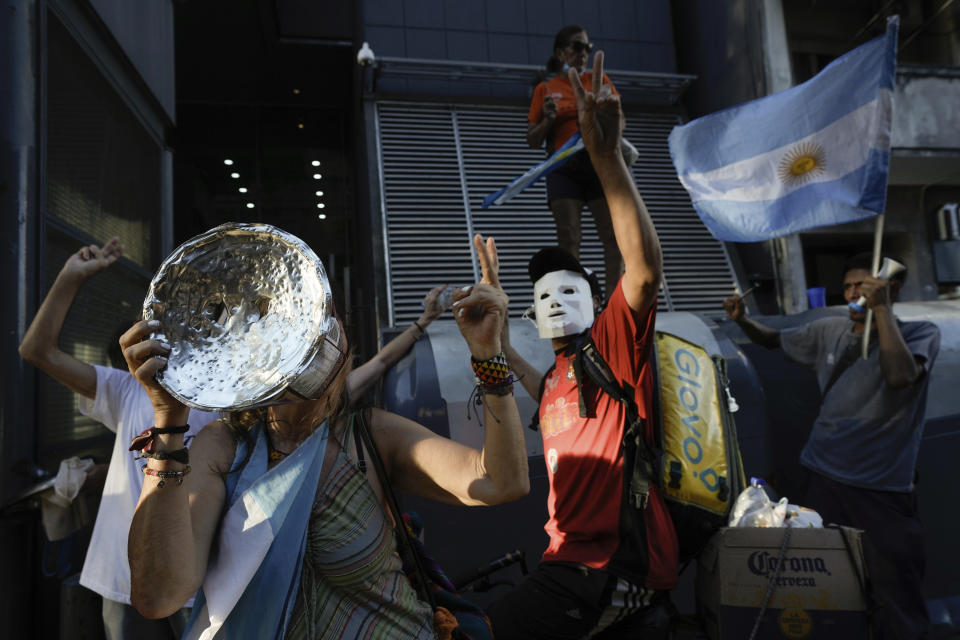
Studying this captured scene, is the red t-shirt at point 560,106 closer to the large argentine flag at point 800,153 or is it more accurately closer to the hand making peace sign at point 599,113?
the large argentine flag at point 800,153

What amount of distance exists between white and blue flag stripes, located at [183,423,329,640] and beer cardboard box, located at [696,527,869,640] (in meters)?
1.82

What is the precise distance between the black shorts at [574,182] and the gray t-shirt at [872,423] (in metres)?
1.92

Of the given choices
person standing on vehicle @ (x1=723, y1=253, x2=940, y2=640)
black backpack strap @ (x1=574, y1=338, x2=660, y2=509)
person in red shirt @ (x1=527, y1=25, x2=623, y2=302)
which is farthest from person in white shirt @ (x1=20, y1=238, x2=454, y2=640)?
person standing on vehicle @ (x1=723, y1=253, x2=940, y2=640)

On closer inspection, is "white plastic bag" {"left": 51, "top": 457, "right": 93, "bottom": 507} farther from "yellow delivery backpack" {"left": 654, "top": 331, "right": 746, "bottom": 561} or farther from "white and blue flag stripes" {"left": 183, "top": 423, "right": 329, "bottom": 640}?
"yellow delivery backpack" {"left": 654, "top": 331, "right": 746, "bottom": 561}

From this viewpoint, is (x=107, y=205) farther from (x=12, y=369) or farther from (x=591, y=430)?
(x=591, y=430)

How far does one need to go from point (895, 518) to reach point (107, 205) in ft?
18.3

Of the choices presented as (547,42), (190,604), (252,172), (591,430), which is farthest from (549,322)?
(252,172)

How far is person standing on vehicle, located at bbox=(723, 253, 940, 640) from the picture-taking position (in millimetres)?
3420

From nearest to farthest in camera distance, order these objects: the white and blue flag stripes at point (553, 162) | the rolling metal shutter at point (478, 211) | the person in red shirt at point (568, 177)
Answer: the white and blue flag stripes at point (553, 162), the person in red shirt at point (568, 177), the rolling metal shutter at point (478, 211)

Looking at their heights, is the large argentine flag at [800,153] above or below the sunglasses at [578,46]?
below

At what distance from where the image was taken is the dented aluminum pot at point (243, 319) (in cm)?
125

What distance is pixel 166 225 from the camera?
590cm

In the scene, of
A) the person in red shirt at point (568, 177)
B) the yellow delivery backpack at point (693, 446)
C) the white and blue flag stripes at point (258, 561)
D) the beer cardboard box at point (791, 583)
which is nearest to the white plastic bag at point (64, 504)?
the white and blue flag stripes at point (258, 561)

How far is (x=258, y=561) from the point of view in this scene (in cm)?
133
